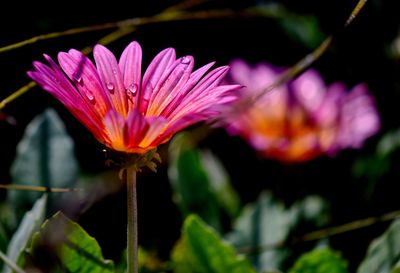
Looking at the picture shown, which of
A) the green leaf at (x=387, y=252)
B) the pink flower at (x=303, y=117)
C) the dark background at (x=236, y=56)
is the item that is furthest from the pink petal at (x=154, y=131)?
the pink flower at (x=303, y=117)

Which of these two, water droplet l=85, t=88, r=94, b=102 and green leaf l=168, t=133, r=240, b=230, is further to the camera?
green leaf l=168, t=133, r=240, b=230

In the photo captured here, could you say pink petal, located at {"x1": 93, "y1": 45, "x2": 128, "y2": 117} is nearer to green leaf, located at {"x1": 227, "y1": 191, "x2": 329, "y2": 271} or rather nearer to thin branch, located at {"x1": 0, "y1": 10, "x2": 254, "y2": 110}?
thin branch, located at {"x1": 0, "y1": 10, "x2": 254, "y2": 110}

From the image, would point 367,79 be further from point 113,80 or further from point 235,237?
point 113,80

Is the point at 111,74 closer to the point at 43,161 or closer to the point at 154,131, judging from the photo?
the point at 154,131

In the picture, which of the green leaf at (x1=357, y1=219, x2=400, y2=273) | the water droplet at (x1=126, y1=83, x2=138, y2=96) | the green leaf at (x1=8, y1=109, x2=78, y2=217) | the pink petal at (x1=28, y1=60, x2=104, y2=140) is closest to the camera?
the pink petal at (x1=28, y1=60, x2=104, y2=140)

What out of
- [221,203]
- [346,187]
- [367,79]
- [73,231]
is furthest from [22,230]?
[367,79]

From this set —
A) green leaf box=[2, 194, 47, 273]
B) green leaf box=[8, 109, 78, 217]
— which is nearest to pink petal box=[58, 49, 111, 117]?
green leaf box=[2, 194, 47, 273]

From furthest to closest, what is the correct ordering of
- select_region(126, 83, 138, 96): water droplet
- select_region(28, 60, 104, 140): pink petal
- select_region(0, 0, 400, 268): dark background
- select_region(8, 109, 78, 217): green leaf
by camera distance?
select_region(0, 0, 400, 268): dark background < select_region(8, 109, 78, 217): green leaf < select_region(126, 83, 138, 96): water droplet < select_region(28, 60, 104, 140): pink petal

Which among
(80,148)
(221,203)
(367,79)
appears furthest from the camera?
(367,79)
